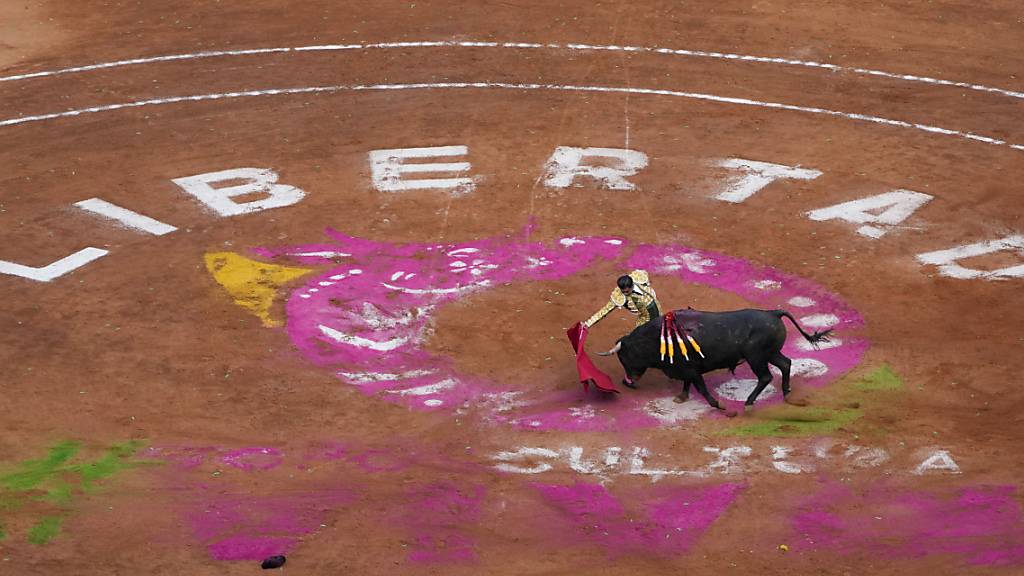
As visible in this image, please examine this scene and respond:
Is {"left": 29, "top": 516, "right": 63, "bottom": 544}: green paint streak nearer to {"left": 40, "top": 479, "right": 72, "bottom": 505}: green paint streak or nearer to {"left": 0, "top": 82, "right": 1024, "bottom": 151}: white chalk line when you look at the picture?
{"left": 40, "top": 479, "right": 72, "bottom": 505}: green paint streak

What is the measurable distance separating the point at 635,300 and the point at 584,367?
1227 millimetres

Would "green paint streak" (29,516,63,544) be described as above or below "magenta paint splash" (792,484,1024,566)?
above

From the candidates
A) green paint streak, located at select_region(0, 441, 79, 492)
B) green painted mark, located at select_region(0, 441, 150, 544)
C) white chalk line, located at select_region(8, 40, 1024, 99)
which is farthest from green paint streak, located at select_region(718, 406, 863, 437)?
white chalk line, located at select_region(8, 40, 1024, 99)

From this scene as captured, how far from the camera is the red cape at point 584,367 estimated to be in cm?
2130

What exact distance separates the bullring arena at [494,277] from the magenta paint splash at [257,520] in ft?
0.20

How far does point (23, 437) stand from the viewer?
20.8 meters

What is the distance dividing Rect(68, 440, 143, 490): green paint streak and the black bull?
6.72 m

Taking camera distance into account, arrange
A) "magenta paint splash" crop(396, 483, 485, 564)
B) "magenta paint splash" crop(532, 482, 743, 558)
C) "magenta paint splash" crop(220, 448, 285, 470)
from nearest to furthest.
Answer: "magenta paint splash" crop(396, 483, 485, 564) < "magenta paint splash" crop(532, 482, 743, 558) < "magenta paint splash" crop(220, 448, 285, 470)

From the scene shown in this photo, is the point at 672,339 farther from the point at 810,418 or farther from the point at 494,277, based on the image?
the point at 494,277

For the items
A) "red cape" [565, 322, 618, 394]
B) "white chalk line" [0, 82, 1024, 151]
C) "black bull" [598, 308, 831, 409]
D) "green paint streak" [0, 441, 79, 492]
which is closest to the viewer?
"green paint streak" [0, 441, 79, 492]

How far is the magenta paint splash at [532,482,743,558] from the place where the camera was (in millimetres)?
18500

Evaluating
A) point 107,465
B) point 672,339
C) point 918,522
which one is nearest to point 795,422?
point 672,339

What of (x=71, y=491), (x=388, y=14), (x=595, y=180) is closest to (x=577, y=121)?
(x=595, y=180)

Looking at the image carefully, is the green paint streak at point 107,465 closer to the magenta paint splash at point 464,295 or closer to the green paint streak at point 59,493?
the green paint streak at point 59,493
